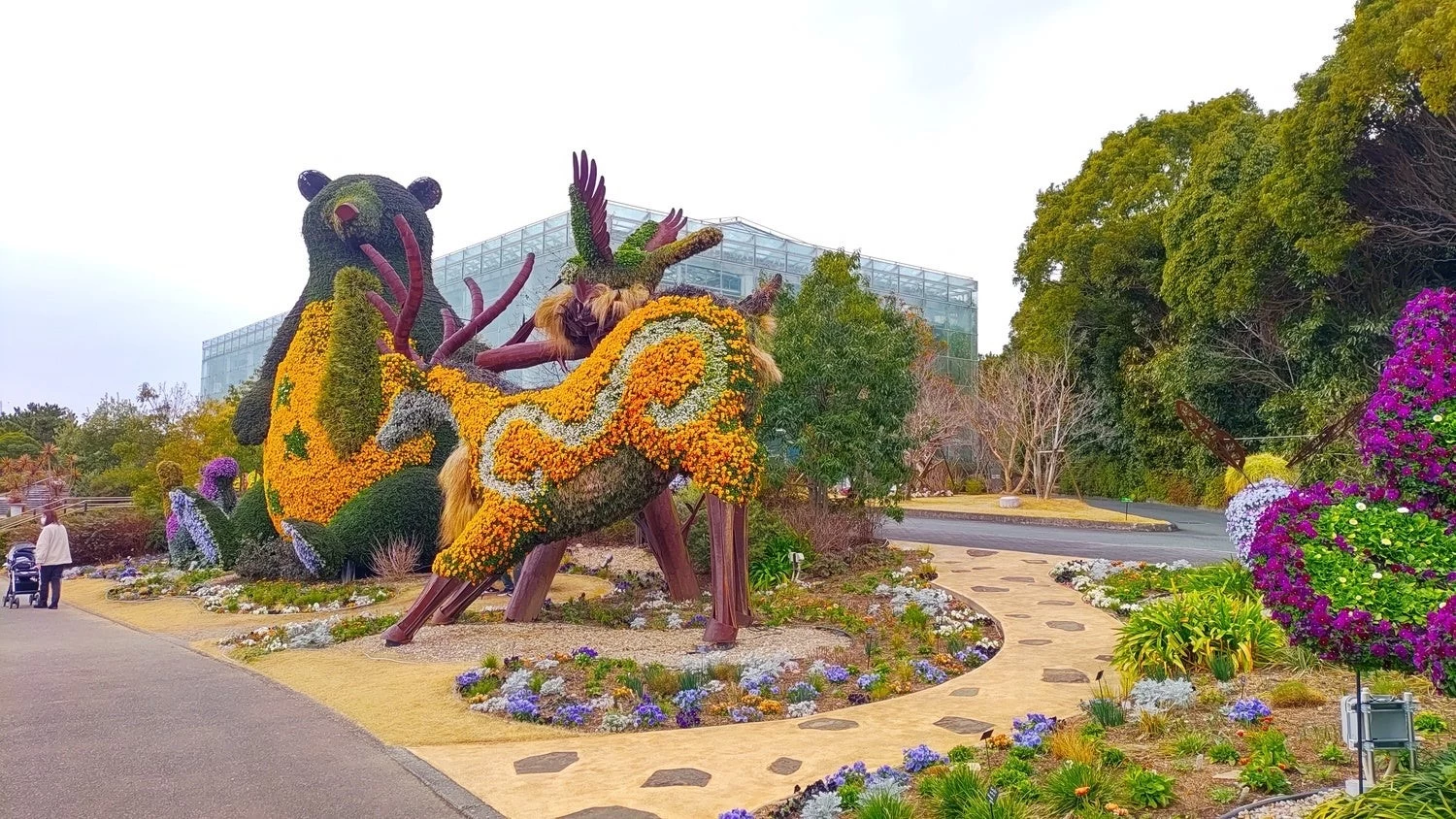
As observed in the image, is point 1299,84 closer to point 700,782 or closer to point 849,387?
point 849,387

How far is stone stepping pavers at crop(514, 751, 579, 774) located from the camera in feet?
15.6

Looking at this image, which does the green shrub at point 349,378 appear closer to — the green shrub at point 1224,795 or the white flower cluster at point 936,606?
the white flower cluster at point 936,606

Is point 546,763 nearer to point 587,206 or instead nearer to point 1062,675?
point 1062,675

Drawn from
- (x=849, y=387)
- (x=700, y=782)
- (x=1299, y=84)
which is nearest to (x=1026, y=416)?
(x=1299, y=84)

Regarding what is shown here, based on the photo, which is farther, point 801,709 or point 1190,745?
point 801,709

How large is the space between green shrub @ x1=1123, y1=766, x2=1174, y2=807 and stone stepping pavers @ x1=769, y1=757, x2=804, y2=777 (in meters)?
1.66

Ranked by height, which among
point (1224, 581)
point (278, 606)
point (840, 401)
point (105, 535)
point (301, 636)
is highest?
point (840, 401)

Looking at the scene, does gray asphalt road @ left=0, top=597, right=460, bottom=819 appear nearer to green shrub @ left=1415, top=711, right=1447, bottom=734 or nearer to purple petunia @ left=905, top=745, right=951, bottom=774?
purple petunia @ left=905, top=745, right=951, bottom=774

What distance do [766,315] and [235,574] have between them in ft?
34.4

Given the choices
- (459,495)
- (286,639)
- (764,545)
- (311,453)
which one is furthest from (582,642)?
(311,453)

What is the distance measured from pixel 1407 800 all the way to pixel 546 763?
3919 millimetres

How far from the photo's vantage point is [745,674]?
640 cm

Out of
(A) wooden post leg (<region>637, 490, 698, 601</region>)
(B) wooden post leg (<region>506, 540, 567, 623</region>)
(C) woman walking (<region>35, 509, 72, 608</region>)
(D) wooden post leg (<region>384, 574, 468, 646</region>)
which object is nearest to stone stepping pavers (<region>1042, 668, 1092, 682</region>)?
(A) wooden post leg (<region>637, 490, 698, 601</region>)

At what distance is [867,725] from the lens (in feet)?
17.6
